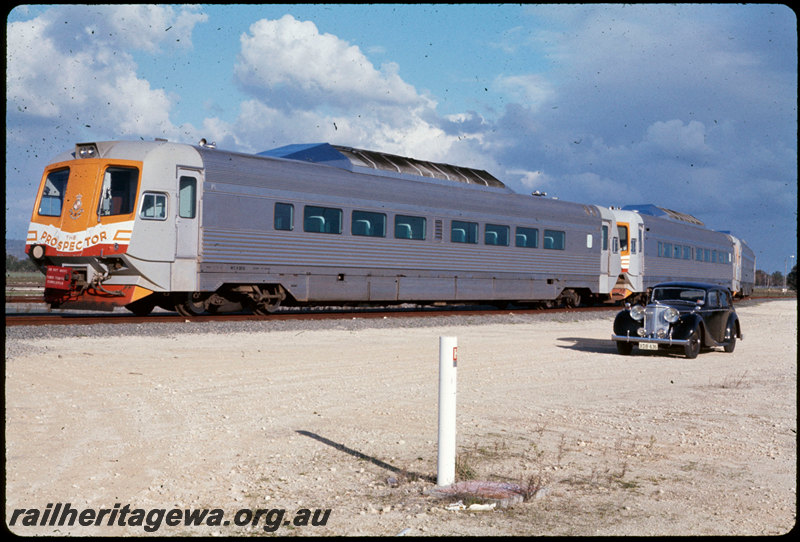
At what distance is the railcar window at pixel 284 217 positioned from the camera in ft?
64.0

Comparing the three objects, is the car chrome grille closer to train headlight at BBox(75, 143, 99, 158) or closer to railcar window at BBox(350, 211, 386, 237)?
railcar window at BBox(350, 211, 386, 237)

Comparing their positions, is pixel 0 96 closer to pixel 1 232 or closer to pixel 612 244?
pixel 1 232

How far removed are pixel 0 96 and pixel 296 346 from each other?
972 centimetres

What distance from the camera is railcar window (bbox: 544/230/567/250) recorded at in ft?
94.3

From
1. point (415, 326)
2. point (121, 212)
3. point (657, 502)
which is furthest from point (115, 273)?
point (657, 502)

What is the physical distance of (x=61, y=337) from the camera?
14.7 m

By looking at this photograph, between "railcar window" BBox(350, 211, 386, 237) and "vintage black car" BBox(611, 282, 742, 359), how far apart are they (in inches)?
333

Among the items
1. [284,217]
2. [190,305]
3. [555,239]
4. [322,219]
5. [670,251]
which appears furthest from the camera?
[670,251]

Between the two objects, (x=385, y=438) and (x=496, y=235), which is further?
(x=496, y=235)

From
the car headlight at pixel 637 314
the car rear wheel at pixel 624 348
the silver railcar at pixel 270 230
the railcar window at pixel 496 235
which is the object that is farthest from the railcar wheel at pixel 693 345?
the railcar window at pixel 496 235

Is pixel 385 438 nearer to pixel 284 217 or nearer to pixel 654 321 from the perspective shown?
pixel 654 321

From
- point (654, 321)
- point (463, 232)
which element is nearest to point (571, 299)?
point (463, 232)

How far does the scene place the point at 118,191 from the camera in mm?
17219

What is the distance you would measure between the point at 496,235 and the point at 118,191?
1338cm
